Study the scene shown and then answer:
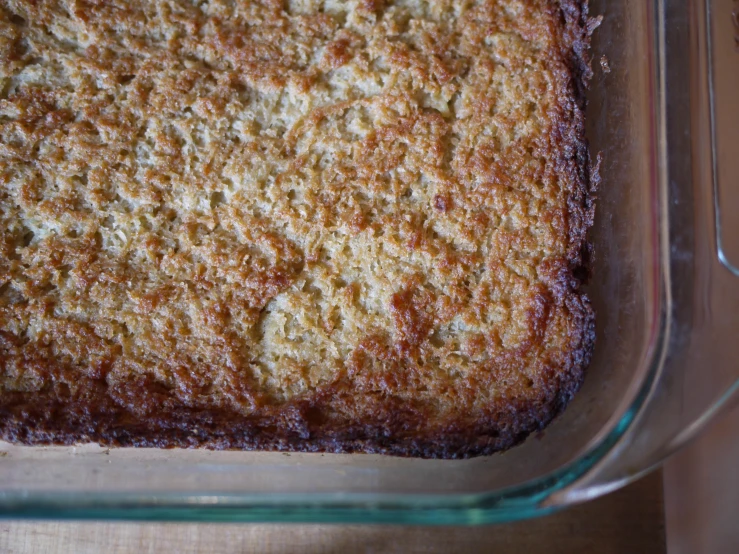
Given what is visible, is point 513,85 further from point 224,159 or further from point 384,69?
point 224,159

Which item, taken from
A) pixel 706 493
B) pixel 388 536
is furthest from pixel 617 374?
pixel 388 536

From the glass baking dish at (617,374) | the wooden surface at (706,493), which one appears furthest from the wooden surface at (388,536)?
the glass baking dish at (617,374)

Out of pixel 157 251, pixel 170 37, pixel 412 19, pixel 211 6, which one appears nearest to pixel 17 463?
pixel 157 251

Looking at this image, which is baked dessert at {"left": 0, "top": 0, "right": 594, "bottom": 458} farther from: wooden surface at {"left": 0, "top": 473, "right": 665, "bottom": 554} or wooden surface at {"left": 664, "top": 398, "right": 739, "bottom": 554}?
wooden surface at {"left": 664, "top": 398, "right": 739, "bottom": 554}

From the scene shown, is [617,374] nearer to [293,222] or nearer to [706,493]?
[706,493]

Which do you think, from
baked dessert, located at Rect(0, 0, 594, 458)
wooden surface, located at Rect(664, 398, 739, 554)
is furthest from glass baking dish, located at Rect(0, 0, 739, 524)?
wooden surface, located at Rect(664, 398, 739, 554)

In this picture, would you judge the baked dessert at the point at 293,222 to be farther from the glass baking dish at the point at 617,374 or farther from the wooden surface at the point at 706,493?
the wooden surface at the point at 706,493
